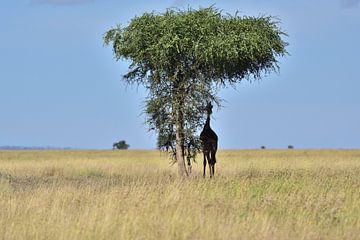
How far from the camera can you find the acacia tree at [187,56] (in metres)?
27.3

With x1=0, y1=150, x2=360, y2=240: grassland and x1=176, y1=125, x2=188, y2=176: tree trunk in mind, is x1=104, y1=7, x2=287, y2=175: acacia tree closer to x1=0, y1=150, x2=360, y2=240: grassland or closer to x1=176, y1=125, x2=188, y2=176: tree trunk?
x1=176, y1=125, x2=188, y2=176: tree trunk

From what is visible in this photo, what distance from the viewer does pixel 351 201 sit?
53.5 ft

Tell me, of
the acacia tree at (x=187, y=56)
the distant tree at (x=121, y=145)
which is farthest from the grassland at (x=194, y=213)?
the distant tree at (x=121, y=145)

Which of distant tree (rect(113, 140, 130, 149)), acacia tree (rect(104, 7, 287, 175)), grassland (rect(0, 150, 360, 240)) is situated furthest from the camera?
distant tree (rect(113, 140, 130, 149))

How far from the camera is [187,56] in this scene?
28031 millimetres

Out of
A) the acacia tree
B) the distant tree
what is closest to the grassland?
the acacia tree

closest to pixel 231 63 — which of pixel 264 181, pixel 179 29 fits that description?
pixel 179 29

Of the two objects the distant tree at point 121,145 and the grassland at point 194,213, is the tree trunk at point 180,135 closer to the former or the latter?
the grassland at point 194,213

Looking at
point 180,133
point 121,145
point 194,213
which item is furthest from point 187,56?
point 121,145

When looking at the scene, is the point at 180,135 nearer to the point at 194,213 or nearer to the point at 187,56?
the point at 187,56

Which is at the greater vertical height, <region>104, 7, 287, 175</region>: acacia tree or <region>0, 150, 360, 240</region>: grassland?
<region>104, 7, 287, 175</region>: acacia tree

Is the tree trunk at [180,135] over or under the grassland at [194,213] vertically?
over

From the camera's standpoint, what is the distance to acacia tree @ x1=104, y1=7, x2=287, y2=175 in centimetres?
2728

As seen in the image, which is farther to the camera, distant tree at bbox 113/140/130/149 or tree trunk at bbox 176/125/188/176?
distant tree at bbox 113/140/130/149
